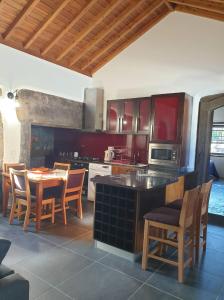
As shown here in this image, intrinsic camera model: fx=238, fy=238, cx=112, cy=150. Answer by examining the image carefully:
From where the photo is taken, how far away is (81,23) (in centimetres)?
454

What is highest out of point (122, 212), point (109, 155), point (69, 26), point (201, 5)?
point (201, 5)

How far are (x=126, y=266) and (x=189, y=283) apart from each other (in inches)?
26.0

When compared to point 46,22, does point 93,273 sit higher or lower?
lower

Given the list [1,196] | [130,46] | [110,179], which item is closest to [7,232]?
[1,196]

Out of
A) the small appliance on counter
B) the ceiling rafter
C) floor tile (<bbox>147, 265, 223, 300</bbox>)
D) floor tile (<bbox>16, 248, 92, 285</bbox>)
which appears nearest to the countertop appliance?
the small appliance on counter

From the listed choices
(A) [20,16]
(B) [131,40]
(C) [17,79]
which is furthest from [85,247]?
(B) [131,40]

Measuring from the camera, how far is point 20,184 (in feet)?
11.7

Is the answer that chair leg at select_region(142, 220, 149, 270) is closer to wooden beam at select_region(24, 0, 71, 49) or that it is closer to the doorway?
the doorway

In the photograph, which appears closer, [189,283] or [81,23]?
[189,283]

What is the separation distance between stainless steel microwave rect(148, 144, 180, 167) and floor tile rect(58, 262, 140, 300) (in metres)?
2.34

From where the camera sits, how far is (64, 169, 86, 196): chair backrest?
12.5 ft

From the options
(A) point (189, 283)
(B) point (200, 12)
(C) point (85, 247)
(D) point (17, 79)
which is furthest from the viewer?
(D) point (17, 79)

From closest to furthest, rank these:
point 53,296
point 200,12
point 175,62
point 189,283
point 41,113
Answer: point 53,296
point 189,283
point 200,12
point 175,62
point 41,113

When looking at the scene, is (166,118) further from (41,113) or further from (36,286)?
(36,286)
